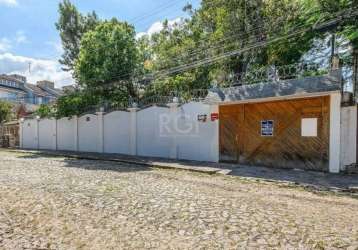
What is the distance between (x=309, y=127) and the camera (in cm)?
1159

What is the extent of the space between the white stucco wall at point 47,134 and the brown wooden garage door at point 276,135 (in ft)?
53.3

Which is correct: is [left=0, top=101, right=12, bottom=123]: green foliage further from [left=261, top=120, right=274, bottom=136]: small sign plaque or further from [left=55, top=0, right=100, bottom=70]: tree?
[left=261, top=120, right=274, bottom=136]: small sign plaque

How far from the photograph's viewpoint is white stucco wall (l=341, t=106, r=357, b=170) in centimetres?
1114

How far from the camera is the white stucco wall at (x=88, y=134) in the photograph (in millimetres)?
21039

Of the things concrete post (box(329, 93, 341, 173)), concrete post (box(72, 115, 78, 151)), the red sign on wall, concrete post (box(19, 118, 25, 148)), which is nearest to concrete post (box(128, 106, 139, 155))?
the red sign on wall

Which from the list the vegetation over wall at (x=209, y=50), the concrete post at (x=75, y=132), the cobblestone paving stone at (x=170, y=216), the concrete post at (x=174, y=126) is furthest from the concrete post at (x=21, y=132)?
the cobblestone paving stone at (x=170, y=216)

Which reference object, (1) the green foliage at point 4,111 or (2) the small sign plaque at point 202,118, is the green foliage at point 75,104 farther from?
(1) the green foliage at point 4,111

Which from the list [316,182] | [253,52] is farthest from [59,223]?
[253,52]

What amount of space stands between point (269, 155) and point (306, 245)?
339 inches

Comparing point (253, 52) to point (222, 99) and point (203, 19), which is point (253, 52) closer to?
point (203, 19)

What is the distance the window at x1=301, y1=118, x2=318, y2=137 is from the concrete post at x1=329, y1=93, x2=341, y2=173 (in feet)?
1.86

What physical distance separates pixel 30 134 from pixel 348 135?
997 inches

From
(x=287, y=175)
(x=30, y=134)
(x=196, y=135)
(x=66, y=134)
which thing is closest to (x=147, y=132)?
(x=196, y=135)

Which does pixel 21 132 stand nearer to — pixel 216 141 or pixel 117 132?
pixel 117 132
